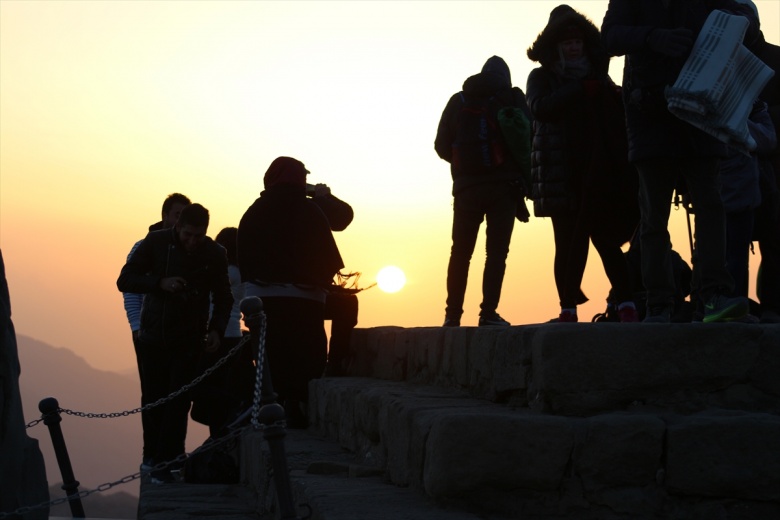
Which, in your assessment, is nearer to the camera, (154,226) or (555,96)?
(555,96)

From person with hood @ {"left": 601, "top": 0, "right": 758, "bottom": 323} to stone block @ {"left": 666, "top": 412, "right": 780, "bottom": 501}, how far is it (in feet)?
3.05

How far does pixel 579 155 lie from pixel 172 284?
2.64 meters

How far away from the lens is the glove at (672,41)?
195 inches

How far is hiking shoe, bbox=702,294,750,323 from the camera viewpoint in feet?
16.4

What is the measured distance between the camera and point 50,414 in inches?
301

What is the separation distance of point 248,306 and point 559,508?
1619 mm

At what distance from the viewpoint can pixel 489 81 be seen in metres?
7.41

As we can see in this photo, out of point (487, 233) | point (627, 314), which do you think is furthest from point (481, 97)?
point (627, 314)

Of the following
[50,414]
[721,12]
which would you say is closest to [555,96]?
[721,12]

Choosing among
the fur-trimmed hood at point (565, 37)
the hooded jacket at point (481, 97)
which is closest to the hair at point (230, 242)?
the hooded jacket at point (481, 97)

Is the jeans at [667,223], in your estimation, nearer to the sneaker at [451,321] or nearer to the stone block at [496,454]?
the stone block at [496,454]

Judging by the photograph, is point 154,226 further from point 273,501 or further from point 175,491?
point 273,501

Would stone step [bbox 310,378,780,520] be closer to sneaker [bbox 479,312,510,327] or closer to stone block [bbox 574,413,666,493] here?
stone block [bbox 574,413,666,493]

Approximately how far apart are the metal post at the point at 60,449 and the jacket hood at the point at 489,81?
3.44 meters
